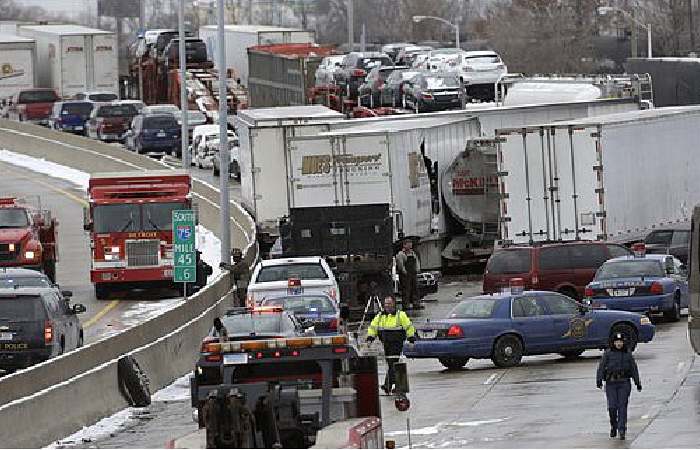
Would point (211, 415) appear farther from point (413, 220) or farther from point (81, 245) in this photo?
point (81, 245)

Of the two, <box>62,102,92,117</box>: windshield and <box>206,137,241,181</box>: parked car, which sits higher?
<box>62,102,92,117</box>: windshield

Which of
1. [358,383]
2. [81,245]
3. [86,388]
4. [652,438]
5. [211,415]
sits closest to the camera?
[211,415]

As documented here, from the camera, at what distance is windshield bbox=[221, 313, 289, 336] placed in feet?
77.1

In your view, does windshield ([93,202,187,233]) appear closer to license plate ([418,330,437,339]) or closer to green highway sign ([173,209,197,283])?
green highway sign ([173,209,197,283])

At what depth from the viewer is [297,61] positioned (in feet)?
261

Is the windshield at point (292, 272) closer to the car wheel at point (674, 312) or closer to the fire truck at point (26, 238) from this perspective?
the car wheel at point (674, 312)

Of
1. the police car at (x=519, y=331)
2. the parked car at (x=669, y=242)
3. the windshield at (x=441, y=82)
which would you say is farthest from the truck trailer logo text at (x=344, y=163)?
the windshield at (x=441, y=82)

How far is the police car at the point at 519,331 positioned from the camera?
30.3 meters

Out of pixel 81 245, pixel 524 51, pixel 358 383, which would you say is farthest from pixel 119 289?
pixel 524 51

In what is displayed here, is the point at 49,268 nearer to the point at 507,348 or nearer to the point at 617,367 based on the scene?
the point at 507,348

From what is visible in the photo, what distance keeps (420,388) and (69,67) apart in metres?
63.2

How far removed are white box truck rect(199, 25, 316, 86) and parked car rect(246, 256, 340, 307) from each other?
5538cm

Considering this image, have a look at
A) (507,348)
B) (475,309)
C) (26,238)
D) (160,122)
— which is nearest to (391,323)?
(507,348)

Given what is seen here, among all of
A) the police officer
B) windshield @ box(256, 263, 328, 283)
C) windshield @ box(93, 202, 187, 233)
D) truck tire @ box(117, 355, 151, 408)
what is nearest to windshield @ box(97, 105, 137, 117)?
windshield @ box(93, 202, 187, 233)
